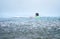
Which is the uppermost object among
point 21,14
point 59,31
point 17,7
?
point 17,7

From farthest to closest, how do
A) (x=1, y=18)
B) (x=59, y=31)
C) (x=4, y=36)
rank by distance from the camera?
(x=1, y=18)
(x=59, y=31)
(x=4, y=36)

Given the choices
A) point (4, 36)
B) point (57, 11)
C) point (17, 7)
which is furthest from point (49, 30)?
point (17, 7)

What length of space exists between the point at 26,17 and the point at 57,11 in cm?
50

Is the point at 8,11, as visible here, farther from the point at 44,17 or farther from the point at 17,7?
the point at 44,17

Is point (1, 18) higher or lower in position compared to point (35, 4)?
lower

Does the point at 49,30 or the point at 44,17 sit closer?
the point at 49,30

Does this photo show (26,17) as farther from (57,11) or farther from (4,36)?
(4,36)

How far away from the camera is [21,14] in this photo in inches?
61.9

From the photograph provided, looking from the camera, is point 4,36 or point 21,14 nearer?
point 4,36

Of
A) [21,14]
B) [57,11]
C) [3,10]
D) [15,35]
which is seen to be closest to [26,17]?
[21,14]

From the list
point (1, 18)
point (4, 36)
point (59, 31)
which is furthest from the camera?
point (1, 18)

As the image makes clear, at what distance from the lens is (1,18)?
1538 millimetres

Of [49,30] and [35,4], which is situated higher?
[35,4]

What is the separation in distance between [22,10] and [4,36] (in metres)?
0.69
